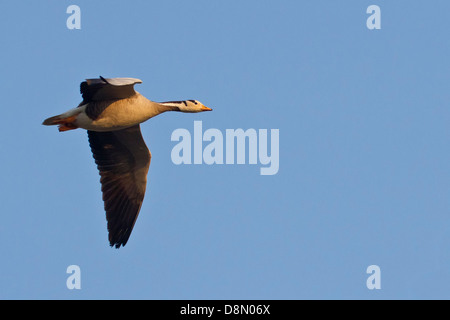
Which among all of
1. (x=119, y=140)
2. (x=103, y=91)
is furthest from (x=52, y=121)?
(x=119, y=140)

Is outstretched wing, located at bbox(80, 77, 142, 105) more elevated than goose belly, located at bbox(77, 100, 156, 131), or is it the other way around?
outstretched wing, located at bbox(80, 77, 142, 105)

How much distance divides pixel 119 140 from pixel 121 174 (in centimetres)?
68

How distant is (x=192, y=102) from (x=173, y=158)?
165cm

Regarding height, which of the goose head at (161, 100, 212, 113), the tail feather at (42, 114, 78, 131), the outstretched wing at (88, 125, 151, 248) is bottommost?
the outstretched wing at (88, 125, 151, 248)

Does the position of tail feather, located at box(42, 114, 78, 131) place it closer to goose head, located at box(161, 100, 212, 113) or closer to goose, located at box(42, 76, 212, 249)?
goose, located at box(42, 76, 212, 249)

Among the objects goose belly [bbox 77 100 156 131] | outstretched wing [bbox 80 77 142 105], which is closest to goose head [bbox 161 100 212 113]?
goose belly [bbox 77 100 156 131]

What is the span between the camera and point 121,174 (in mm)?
16062

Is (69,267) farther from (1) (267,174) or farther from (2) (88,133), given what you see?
(1) (267,174)

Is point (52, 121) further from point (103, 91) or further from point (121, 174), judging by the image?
point (121, 174)

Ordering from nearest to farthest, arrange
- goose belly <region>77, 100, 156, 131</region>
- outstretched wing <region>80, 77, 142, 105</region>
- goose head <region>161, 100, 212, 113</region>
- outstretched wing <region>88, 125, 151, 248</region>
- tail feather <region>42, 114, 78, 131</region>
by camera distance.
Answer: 1. outstretched wing <region>80, 77, 142, 105</region>
2. goose belly <region>77, 100, 156, 131</region>
3. tail feather <region>42, 114, 78, 131</region>
4. goose head <region>161, 100, 212, 113</region>
5. outstretched wing <region>88, 125, 151, 248</region>

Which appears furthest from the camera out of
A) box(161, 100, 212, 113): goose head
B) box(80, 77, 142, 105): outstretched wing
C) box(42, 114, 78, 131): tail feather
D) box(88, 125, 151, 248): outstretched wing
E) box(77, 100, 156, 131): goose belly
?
box(88, 125, 151, 248): outstretched wing

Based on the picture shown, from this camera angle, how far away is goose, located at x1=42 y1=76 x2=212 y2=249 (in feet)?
46.8

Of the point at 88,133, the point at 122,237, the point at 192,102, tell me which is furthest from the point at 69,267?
the point at 192,102
